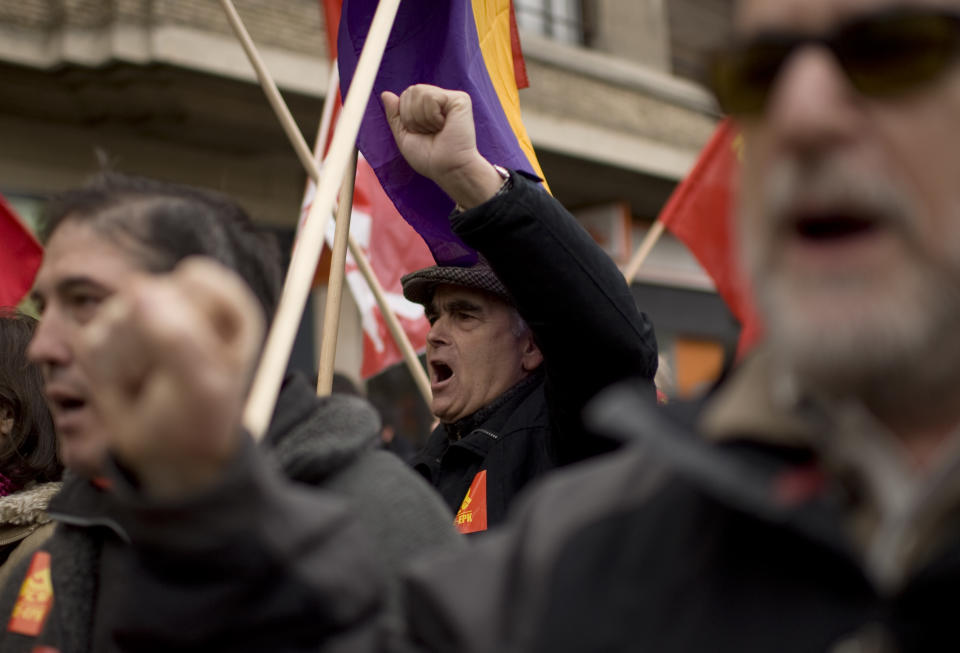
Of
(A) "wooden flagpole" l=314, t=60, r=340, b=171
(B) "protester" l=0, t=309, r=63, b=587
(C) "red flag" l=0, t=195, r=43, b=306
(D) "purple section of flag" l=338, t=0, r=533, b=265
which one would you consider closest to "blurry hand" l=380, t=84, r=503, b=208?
(D) "purple section of flag" l=338, t=0, r=533, b=265

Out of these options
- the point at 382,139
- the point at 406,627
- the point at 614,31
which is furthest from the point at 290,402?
the point at 614,31

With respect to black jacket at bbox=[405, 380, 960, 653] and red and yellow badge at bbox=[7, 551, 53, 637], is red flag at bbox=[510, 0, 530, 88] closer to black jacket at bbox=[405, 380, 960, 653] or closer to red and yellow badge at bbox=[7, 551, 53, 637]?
red and yellow badge at bbox=[7, 551, 53, 637]

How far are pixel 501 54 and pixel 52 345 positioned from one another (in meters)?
1.98

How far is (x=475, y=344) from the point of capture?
2908 millimetres

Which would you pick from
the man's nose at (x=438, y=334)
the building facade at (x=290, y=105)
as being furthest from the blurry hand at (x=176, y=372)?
the building facade at (x=290, y=105)

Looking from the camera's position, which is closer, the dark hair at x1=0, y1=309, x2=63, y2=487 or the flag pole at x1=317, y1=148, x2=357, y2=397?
the flag pole at x1=317, y1=148, x2=357, y2=397

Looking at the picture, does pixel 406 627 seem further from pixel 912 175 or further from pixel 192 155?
pixel 192 155

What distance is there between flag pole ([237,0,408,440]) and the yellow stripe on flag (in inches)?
46.2

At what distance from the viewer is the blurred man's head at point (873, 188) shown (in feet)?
3.23

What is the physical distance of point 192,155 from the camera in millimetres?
8609

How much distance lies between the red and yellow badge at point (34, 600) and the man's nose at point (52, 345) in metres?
0.37

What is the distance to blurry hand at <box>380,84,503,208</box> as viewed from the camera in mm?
2088

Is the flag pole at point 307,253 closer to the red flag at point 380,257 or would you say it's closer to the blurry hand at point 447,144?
the blurry hand at point 447,144

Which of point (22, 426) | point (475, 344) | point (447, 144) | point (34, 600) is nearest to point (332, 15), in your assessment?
point (475, 344)
